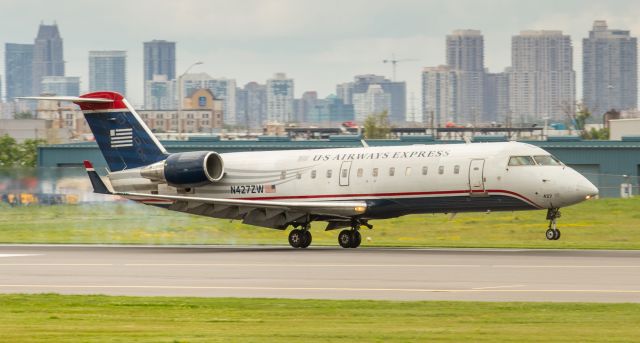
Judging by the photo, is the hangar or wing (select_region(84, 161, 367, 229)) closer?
wing (select_region(84, 161, 367, 229))

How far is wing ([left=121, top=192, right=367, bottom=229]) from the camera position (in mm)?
40812

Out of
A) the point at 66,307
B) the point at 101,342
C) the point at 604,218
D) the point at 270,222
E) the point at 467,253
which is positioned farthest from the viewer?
the point at 604,218

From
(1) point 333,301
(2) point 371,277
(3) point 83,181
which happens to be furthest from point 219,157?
(1) point 333,301

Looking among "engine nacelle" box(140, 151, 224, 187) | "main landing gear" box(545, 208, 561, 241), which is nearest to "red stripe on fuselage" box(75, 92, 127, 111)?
"engine nacelle" box(140, 151, 224, 187)

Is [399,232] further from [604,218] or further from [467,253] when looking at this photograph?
[467,253]

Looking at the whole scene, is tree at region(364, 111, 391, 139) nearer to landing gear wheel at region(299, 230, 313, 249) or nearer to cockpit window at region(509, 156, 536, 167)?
landing gear wheel at region(299, 230, 313, 249)

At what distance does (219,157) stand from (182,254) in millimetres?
5828

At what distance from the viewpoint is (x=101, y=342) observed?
725 inches

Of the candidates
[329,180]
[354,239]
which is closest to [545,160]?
[354,239]

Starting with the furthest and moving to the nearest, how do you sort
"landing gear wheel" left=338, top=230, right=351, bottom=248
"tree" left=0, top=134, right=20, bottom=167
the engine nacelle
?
1. "tree" left=0, top=134, right=20, bottom=167
2. the engine nacelle
3. "landing gear wheel" left=338, top=230, right=351, bottom=248

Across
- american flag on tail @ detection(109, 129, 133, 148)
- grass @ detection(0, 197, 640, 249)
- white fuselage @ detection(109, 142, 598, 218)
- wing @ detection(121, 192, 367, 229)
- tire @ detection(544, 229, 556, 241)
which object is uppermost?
american flag on tail @ detection(109, 129, 133, 148)

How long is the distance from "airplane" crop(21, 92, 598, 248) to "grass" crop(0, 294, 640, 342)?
1584 cm

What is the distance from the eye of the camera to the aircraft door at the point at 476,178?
127ft

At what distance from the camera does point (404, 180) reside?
4006 cm
